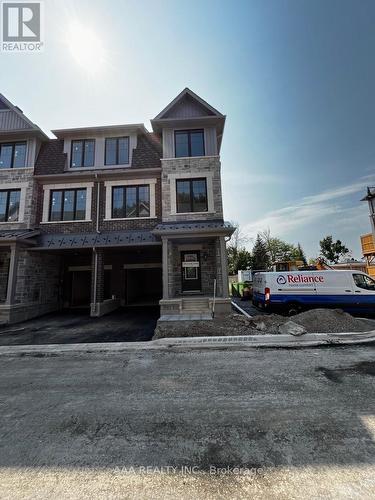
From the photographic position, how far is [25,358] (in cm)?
649

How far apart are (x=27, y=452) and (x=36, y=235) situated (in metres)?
12.5

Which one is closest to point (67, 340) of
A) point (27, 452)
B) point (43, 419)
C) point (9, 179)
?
point (43, 419)

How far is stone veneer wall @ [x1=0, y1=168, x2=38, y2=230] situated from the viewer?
43.1 feet

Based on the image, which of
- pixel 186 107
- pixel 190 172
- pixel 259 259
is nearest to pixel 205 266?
pixel 190 172

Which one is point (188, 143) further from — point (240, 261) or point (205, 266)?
point (240, 261)

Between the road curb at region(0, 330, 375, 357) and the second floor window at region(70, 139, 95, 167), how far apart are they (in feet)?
36.3

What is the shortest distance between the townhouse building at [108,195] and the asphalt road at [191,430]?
7.42 metres

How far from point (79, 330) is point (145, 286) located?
1127 cm

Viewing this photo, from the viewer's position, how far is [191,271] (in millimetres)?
13375

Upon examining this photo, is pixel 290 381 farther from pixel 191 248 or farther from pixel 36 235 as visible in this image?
pixel 36 235

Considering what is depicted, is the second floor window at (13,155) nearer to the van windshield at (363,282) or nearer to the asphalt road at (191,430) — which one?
the asphalt road at (191,430)

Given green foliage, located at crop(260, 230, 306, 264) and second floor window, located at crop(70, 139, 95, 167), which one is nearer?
second floor window, located at crop(70, 139, 95, 167)

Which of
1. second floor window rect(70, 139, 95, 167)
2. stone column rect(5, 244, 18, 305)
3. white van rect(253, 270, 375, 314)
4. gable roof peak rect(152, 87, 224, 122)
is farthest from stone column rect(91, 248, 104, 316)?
white van rect(253, 270, 375, 314)

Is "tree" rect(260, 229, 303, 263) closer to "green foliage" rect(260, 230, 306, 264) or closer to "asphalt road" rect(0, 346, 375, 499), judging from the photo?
"green foliage" rect(260, 230, 306, 264)
